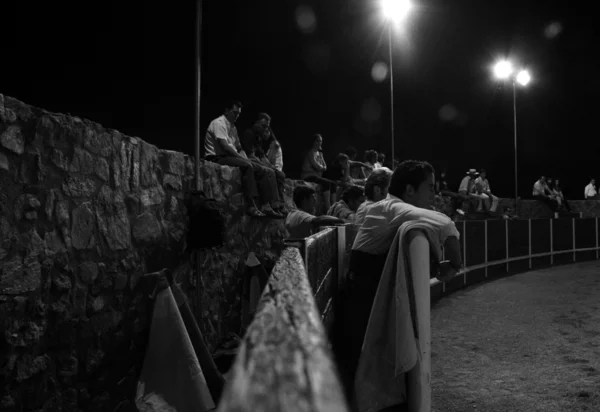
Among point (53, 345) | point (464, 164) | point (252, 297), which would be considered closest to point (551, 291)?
point (252, 297)

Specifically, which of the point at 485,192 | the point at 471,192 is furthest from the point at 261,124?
the point at 485,192

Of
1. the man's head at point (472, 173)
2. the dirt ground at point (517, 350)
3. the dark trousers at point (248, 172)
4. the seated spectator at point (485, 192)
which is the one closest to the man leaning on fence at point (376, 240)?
the dirt ground at point (517, 350)

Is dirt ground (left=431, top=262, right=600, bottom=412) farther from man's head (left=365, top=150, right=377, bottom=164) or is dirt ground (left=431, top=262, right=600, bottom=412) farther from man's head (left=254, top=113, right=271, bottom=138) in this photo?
man's head (left=365, top=150, right=377, bottom=164)

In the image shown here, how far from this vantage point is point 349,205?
7070 mm

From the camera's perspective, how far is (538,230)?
48.7 ft

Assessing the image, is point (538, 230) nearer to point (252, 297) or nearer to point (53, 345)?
point (252, 297)

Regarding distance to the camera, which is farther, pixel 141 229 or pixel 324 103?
pixel 324 103

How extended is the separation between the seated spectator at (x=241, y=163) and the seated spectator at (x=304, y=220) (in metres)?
1.03

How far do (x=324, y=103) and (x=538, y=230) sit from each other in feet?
43.0

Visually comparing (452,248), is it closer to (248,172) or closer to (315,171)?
(248,172)

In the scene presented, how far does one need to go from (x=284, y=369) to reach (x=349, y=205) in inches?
257

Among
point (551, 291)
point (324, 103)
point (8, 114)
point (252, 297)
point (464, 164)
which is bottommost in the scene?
point (551, 291)

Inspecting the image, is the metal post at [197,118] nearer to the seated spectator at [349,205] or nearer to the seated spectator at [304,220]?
the seated spectator at [304,220]

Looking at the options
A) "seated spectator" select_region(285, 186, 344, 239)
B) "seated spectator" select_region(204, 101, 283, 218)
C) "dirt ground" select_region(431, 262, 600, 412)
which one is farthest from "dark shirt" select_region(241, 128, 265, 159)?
"dirt ground" select_region(431, 262, 600, 412)
